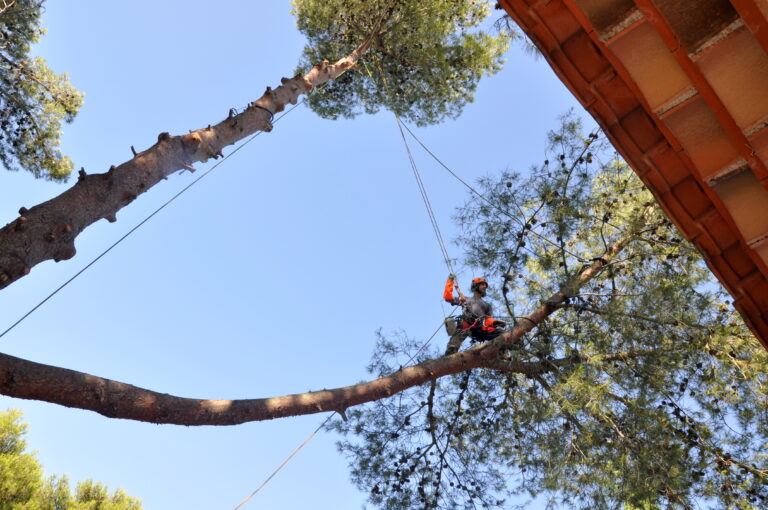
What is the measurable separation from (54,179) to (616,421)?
989 cm

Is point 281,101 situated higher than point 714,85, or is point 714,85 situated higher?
point 281,101

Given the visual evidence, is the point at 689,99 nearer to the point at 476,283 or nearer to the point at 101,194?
the point at 101,194

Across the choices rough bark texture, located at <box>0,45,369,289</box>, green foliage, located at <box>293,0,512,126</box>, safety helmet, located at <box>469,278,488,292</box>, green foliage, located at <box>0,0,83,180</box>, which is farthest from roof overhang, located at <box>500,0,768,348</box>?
green foliage, located at <box>0,0,83,180</box>

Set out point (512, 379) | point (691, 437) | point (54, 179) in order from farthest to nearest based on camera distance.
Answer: point (54, 179) → point (512, 379) → point (691, 437)

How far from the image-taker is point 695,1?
7.97ft

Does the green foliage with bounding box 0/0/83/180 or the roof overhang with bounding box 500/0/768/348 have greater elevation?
the green foliage with bounding box 0/0/83/180

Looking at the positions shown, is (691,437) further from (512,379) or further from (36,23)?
(36,23)

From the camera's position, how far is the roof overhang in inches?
95.8

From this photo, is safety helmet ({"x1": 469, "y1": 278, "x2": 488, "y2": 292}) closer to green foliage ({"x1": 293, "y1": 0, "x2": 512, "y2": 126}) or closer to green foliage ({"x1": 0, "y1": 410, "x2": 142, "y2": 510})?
green foliage ({"x1": 293, "y1": 0, "x2": 512, "y2": 126})

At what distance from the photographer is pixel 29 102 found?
31.4ft

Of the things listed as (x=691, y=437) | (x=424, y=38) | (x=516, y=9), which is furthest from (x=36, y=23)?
(x=691, y=437)

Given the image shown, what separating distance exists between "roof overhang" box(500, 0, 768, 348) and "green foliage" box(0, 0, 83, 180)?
9.27m

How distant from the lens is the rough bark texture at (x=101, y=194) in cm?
381

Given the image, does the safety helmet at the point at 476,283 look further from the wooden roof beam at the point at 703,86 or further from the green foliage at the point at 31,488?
the green foliage at the point at 31,488
